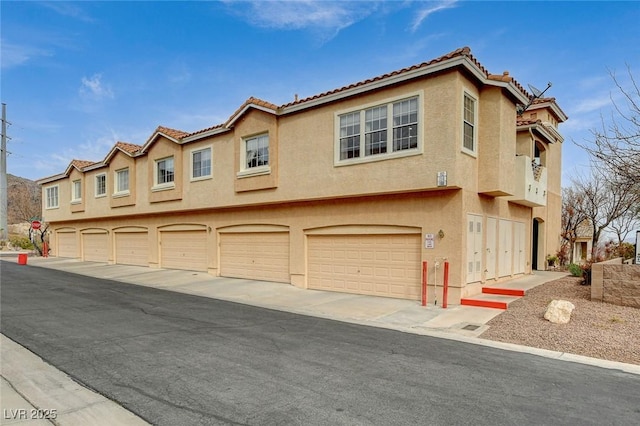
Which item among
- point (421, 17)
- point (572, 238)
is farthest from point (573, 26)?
point (572, 238)

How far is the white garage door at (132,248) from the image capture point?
23094mm

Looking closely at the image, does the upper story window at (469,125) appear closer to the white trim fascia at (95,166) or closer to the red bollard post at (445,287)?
the red bollard post at (445,287)

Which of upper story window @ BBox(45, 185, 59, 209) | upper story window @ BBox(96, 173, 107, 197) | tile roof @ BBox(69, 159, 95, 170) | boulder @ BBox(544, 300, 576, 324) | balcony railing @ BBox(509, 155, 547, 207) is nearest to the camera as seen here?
boulder @ BBox(544, 300, 576, 324)

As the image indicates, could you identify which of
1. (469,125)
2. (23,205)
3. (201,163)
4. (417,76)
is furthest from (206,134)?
(23,205)

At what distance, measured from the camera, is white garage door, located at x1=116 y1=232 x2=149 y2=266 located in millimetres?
23094

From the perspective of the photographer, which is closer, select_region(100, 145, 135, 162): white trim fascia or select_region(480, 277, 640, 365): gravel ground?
select_region(480, 277, 640, 365): gravel ground

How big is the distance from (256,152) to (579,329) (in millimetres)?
12390

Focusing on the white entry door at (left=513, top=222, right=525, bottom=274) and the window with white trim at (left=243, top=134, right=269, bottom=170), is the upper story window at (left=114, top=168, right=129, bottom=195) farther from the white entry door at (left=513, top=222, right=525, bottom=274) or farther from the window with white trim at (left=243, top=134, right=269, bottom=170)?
the white entry door at (left=513, top=222, right=525, bottom=274)

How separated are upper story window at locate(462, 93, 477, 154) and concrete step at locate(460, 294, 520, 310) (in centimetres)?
431

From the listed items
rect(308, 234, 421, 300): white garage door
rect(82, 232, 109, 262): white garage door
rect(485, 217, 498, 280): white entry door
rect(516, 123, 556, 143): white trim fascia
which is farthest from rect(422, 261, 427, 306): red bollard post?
rect(82, 232, 109, 262): white garage door

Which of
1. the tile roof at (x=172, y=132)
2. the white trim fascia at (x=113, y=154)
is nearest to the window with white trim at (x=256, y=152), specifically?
the tile roof at (x=172, y=132)

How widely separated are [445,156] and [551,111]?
14281mm

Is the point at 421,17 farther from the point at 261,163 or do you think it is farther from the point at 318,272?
the point at 318,272

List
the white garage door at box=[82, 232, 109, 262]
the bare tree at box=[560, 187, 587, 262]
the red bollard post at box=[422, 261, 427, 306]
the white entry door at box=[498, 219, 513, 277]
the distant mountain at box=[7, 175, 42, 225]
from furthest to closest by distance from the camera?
the distant mountain at box=[7, 175, 42, 225], the white garage door at box=[82, 232, 109, 262], the bare tree at box=[560, 187, 587, 262], the white entry door at box=[498, 219, 513, 277], the red bollard post at box=[422, 261, 427, 306]
